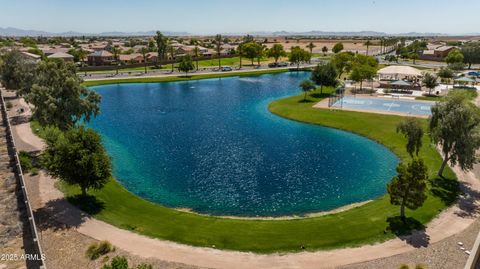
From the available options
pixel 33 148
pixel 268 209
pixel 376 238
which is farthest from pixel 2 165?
pixel 376 238

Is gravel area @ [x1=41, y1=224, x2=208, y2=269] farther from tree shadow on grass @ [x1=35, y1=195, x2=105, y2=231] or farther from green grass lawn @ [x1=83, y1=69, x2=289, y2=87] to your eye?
green grass lawn @ [x1=83, y1=69, x2=289, y2=87]

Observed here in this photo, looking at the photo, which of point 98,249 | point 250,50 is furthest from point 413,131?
point 250,50

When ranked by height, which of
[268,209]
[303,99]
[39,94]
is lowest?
[268,209]

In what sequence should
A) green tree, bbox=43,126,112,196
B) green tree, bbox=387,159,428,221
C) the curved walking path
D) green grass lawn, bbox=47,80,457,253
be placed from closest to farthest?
the curved walking path → green grass lawn, bbox=47,80,457,253 → green tree, bbox=387,159,428,221 → green tree, bbox=43,126,112,196

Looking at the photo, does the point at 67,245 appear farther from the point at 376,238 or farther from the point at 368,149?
the point at 368,149

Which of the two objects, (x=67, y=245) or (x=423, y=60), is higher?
Result: (x=423, y=60)

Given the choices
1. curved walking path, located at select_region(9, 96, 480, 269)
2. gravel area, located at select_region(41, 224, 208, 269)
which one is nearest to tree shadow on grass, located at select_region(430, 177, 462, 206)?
curved walking path, located at select_region(9, 96, 480, 269)

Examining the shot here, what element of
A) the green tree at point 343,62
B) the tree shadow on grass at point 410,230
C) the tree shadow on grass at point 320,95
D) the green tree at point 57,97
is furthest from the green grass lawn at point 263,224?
the green tree at point 343,62
